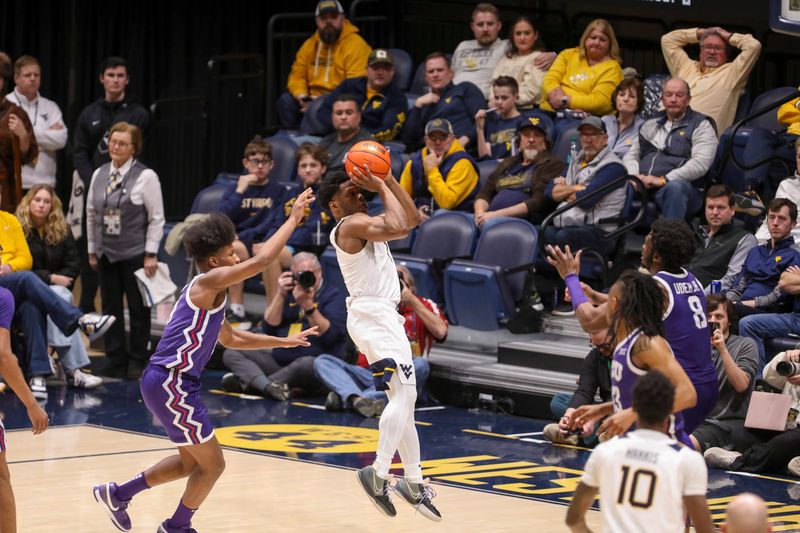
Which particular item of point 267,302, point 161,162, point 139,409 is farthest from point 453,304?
point 161,162

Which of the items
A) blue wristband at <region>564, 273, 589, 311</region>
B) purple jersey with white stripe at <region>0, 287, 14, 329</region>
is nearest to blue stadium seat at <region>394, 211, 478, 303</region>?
blue wristband at <region>564, 273, 589, 311</region>

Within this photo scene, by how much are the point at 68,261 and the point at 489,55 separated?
4370mm

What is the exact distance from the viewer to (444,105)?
1265 centimetres

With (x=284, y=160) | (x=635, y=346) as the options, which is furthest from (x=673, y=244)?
(x=284, y=160)

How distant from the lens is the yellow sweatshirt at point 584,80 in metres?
12.0

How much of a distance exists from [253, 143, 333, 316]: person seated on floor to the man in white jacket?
2176mm

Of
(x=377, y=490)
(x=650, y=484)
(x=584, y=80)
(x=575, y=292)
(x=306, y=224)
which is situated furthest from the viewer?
(x=584, y=80)

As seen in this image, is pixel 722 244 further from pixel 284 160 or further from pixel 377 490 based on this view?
pixel 284 160

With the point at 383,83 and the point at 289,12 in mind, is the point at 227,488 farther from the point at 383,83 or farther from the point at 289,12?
the point at 289,12

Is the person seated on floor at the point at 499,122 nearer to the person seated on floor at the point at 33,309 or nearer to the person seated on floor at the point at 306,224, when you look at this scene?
the person seated on floor at the point at 306,224

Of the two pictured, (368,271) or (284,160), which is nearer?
(368,271)

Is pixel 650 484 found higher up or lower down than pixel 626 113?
lower down

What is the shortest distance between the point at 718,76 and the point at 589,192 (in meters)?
1.72

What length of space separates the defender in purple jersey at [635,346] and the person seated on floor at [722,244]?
14.5ft
